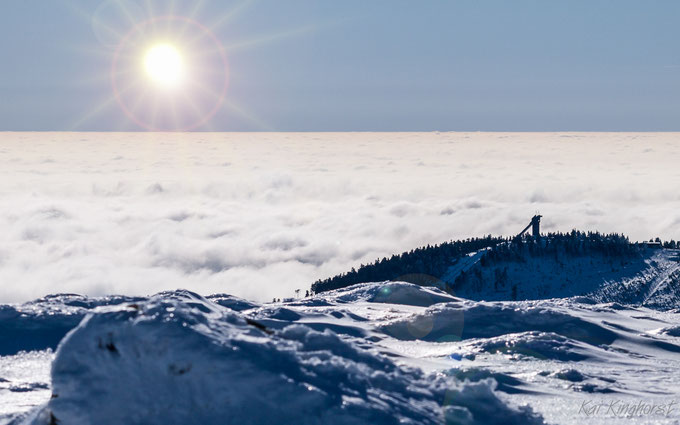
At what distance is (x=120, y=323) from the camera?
15.2m

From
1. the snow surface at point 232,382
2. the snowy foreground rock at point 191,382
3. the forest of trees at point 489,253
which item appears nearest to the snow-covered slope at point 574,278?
the forest of trees at point 489,253

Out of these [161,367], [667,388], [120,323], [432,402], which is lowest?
[667,388]

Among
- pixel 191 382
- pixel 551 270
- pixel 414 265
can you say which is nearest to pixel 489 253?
pixel 551 270

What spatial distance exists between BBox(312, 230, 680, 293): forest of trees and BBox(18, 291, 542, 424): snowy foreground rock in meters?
133

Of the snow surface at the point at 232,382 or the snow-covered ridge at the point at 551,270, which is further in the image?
the snow-covered ridge at the point at 551,270

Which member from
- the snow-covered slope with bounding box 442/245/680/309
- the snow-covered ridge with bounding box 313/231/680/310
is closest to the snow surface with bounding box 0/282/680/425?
the snow-covered slope with bounding box 442/245/680/309

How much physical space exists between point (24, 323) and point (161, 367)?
25461mm

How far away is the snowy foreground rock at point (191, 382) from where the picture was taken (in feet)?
48.0

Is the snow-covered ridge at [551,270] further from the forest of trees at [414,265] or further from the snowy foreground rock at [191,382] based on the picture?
the snowy foreground rock at [191,382]

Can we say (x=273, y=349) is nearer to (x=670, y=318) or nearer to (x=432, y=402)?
(x=432, y=402)

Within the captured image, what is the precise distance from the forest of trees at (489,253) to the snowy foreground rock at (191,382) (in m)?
133

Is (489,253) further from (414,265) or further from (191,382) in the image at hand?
(191,382)

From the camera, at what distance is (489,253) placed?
15000 centimetres

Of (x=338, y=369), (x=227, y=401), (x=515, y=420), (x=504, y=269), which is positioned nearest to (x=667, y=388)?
(x=515, y=420)
